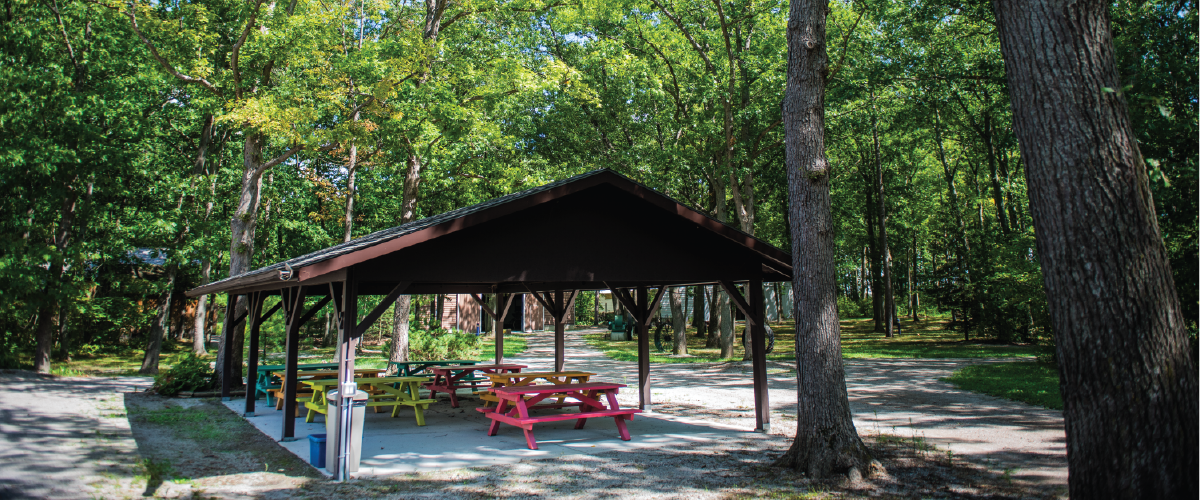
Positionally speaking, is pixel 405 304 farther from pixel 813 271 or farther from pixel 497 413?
pixel 813 271

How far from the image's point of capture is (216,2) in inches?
528

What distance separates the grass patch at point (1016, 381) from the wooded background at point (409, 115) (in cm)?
224

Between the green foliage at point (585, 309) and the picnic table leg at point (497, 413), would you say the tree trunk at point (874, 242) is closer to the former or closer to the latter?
the green foliage at point (585, 309)

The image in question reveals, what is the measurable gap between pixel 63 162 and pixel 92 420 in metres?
8.35

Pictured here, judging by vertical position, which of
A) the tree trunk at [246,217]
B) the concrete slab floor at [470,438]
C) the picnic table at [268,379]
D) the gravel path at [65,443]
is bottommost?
the concrete slab floor at [470,438]

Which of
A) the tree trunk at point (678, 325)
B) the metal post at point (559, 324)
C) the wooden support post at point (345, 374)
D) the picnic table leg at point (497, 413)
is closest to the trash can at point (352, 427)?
the wooden support post at point (345, 374)

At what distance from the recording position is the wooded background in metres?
13.0

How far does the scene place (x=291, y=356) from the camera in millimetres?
7777

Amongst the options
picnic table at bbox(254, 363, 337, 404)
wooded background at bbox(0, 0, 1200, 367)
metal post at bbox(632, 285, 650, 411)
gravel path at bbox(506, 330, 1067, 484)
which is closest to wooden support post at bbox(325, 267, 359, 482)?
wooded background at bbox(0, 0, 1200, 367)

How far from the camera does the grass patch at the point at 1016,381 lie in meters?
10.8

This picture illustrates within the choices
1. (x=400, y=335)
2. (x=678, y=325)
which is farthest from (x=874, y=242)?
(x=400, y=335)

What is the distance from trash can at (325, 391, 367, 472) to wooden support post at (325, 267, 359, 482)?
18mm

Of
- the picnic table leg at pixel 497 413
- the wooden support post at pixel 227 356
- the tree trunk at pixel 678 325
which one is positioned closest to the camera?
the picnic table leg at pixel 497 413

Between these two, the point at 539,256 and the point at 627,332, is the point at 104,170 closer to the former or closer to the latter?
the point at 539,256
